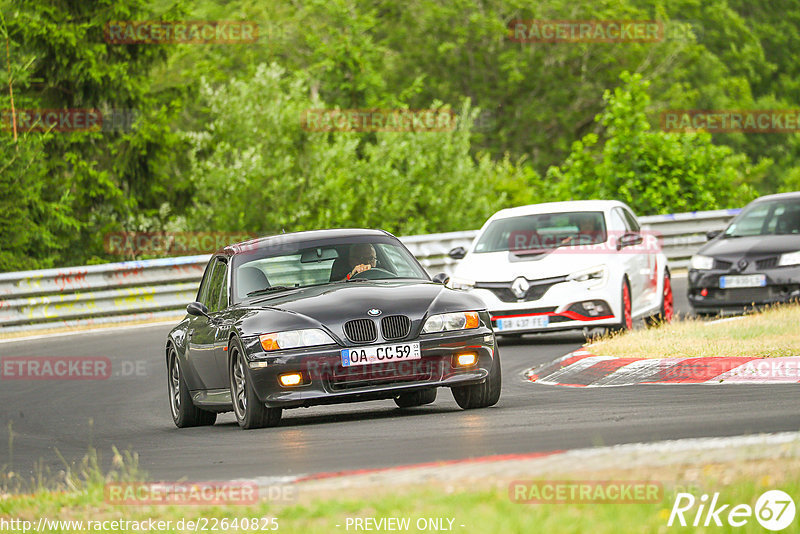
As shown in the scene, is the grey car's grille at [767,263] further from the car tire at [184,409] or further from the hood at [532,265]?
the car tire at [184,409]

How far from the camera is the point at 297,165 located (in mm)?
35406

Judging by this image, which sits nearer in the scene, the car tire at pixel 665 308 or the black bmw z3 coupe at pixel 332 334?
the black bmw z3 coupe at pixel 332 334

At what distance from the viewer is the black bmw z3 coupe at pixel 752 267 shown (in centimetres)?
1752

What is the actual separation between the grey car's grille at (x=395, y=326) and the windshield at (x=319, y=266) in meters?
1.11

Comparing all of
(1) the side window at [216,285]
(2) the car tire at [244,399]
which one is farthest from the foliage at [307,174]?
(2) the car tire at [244,399]

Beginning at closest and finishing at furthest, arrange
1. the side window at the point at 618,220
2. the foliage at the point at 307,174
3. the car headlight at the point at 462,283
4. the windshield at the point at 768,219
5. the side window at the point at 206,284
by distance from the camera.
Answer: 1. the side window at the point at 206,284
2. the car headlight at the point at 462,283
3. the side window at the point at 618,220
4. the windshield at the point at 768,219
5. the foliage at the point at 307,174

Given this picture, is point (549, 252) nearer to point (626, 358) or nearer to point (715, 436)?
point (626, 358)

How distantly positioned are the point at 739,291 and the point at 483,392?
323 inches

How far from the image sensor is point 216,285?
1176cm

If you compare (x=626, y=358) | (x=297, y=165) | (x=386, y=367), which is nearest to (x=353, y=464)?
(x=386, y=367)

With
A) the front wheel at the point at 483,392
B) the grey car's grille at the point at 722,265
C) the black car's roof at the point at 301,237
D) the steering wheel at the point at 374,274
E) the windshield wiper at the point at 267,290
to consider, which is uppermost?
the black car's roof at the point at 301,237

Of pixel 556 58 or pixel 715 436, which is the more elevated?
pixel 556 58

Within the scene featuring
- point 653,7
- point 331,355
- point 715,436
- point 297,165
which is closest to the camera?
point 715,436

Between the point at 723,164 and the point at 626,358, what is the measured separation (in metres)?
20.5
